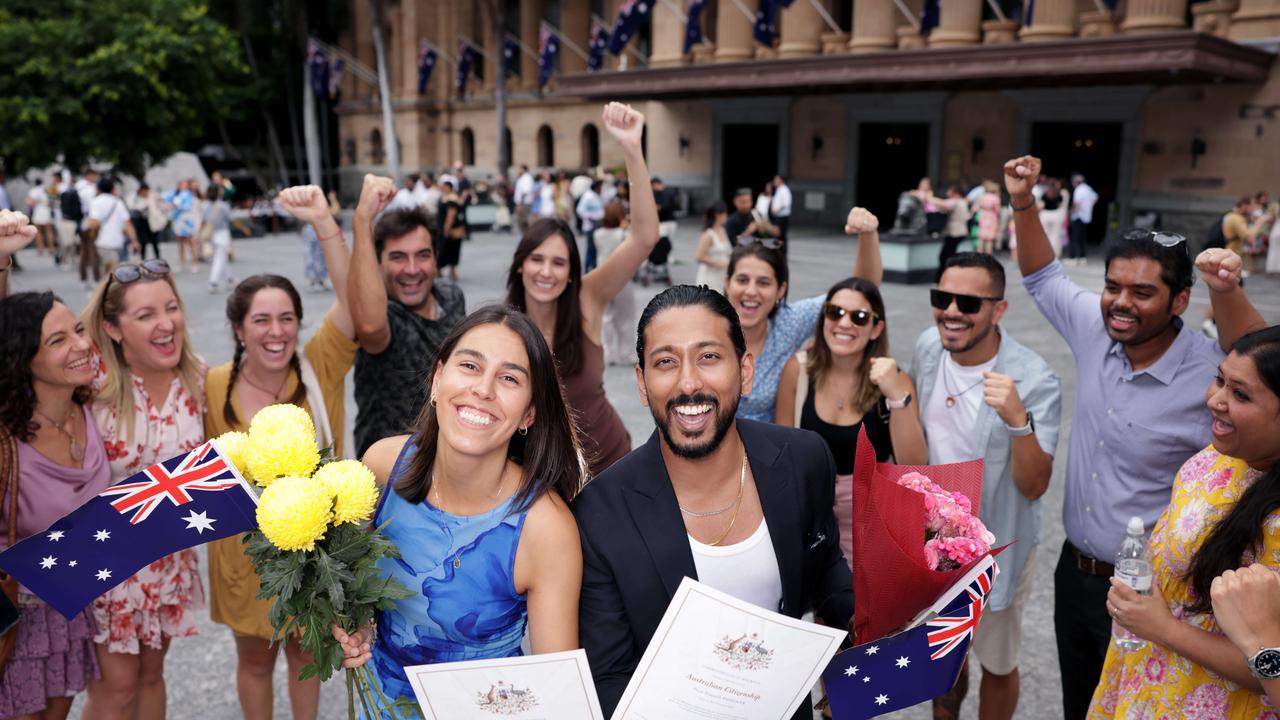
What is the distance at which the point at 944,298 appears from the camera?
337 cm

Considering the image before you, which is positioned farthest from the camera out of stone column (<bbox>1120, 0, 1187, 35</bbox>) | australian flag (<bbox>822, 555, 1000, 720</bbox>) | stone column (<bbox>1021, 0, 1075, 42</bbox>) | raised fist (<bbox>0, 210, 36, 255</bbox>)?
stone column (<bbox>1021, 0, 1075, 42</bbox>)

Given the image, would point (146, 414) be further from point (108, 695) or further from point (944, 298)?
point (944, 298)

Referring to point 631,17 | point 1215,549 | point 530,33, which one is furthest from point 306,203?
point 530,33

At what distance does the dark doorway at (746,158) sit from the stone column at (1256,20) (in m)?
14.3

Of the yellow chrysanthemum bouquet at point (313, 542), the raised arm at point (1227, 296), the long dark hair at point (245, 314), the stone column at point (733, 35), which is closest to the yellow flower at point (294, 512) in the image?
the yellow chrysanthemum bouquet at point (313, 542)

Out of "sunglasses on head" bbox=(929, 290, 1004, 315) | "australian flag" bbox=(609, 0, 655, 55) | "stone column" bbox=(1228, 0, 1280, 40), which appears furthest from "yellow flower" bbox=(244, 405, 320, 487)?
"australian flag" bbox=(609, 0, 655, 55)

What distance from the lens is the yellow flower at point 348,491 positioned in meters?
2.07

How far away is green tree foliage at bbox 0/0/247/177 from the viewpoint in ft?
82.4

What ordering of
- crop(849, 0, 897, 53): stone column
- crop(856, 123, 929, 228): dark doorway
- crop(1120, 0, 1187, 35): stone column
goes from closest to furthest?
1. crop(1120, 0, 1187, 35): stone column
2. crop(849, 0, 897, 53): stone column
3. crop(856, 123, 929, 228): dark doorway

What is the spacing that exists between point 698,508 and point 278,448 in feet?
3.32

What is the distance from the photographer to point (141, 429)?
10.9ft

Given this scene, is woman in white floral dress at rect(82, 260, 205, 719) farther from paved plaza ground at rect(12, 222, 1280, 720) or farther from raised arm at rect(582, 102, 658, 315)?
raised arm at rect(582, 102, 658, 315)

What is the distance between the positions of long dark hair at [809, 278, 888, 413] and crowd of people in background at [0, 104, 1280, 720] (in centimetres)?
1

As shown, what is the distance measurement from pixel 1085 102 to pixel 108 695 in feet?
81.3
